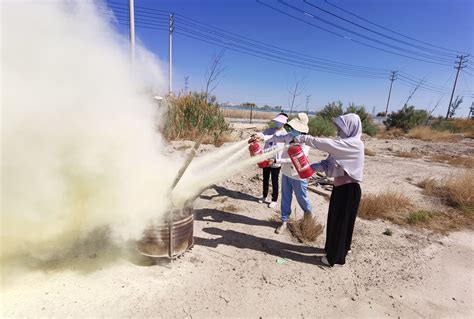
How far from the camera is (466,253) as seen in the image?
467 cm

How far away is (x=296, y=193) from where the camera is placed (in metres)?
4.54

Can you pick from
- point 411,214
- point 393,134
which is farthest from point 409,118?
point 411,214

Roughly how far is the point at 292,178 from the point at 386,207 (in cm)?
303

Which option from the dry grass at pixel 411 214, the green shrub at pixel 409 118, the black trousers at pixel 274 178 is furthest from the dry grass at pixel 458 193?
the green shrub at pixel 409 118

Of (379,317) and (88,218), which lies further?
(88,218)

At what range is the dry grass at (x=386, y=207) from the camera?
592 centimetres

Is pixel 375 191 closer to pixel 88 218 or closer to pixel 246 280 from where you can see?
pixel 246 280

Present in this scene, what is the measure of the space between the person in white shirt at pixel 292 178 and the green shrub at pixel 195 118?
6.30 metres

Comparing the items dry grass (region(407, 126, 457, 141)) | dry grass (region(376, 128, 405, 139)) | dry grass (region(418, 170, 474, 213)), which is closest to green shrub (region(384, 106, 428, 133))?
dry grass (region(376, 128, 405, 139))

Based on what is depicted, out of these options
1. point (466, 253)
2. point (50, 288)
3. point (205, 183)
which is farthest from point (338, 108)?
point (50, 288)

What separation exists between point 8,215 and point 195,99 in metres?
8.97

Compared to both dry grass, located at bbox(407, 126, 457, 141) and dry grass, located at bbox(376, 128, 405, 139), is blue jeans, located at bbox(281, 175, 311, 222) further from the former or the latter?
dry grass, located at bbox(407, 126, 457, 141)

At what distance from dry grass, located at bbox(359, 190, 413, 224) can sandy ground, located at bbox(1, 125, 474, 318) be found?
2.30ft

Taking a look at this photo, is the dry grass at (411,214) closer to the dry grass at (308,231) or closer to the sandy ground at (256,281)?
the sandy ground at (256,281)
